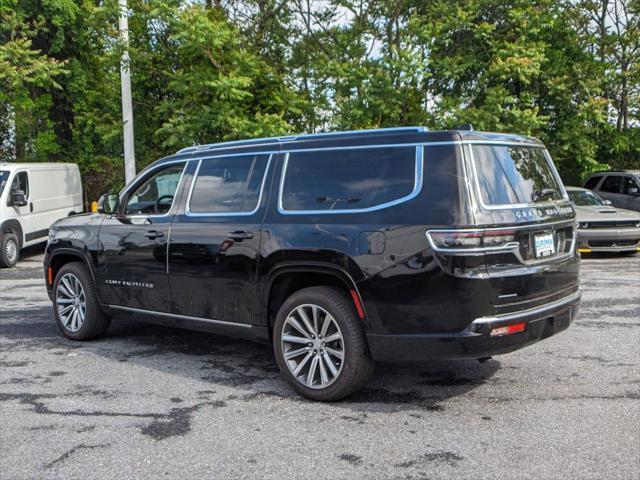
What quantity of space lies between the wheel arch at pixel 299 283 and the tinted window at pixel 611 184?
45.2 feet

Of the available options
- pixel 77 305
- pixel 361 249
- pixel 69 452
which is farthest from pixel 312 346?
pixel 77 305

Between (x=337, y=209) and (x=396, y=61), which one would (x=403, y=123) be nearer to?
(x=396, y=61)

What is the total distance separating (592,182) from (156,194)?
14212mm

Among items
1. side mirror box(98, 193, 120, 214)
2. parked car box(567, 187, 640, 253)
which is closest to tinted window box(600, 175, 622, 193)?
parked car box(567, 187, 640, 253)

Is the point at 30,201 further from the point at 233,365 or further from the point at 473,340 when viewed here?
the point at 473,340

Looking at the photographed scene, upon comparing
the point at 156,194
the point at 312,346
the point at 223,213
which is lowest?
the point at 312,346

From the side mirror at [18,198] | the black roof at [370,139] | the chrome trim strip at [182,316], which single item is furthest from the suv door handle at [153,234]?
the side mirror at [18,198]

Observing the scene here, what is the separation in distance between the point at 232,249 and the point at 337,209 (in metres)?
1.00

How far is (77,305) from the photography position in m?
6.62

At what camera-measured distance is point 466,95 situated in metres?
18.0

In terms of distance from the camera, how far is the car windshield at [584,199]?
1444 cm

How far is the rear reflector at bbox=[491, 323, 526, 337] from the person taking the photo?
13.8ft

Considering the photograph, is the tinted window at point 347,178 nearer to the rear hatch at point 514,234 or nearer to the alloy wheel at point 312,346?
the rear hatch at point 514,234

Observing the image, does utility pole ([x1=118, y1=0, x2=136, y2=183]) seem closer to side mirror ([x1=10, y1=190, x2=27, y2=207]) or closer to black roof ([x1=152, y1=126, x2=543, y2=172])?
side mirror ([x1=10, y1=190, x2=27, y2=207])
